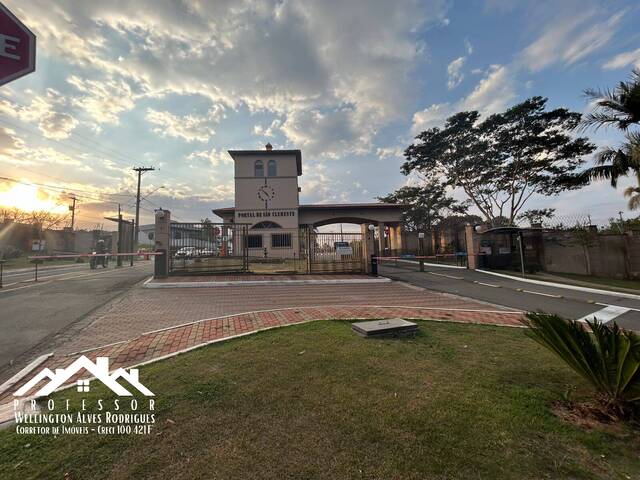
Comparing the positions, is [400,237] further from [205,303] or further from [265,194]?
[205,303]

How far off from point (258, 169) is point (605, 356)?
26.4 meters

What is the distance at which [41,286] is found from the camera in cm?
1069

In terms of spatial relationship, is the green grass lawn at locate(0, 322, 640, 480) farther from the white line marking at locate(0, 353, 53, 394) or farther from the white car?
the white car

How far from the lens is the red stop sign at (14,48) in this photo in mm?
2146

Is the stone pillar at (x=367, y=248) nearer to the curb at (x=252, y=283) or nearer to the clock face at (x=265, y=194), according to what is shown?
the curb at (x=252, y=283)

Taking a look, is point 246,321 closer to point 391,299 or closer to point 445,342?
point 445,342

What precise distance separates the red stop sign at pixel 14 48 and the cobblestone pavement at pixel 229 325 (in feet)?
10.5

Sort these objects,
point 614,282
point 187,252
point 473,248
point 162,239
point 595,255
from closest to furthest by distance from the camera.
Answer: point 614,282 → point 162,239 → point 187,252 → point 595,255 → point 473,248

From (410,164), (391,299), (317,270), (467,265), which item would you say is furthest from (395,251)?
(391,299)

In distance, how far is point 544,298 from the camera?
9125 millimetres

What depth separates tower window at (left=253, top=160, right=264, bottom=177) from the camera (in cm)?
2619

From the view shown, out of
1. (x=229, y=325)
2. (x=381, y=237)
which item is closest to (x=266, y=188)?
(x=381, y=237)

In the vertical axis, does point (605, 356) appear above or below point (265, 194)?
below

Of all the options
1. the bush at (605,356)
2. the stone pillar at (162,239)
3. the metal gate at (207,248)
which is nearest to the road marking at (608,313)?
the bush at (605,356)
